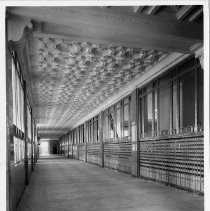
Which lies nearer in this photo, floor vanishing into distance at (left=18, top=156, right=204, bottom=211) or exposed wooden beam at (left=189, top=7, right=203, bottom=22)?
exposed wooden beam at (left=189, top=7, right=203, bottom=22)

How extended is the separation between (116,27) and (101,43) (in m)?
0.86

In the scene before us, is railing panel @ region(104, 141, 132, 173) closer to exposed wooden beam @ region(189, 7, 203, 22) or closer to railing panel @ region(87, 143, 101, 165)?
railing panel @ region(87, 143, 101, 165)

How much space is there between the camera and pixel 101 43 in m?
5.44

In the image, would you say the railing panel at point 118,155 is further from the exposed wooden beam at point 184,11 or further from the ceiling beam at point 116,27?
the exposed wooden beam at point 184,11

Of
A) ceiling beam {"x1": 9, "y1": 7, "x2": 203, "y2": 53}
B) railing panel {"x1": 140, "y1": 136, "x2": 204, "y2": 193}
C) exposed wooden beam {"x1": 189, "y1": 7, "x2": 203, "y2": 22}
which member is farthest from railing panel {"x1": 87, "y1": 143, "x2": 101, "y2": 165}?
exposed wooden beam {"x1": 189, "y1": 7, "x2": 203, "y2": 22}

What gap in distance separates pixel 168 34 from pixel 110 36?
3.44 feet

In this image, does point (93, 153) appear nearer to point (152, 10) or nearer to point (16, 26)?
point (152, 10)

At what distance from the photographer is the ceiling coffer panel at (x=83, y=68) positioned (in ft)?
22.1

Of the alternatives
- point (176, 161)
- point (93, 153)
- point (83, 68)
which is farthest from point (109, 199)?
point (93, 153)

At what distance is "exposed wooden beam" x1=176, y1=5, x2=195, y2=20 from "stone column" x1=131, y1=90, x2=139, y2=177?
519cm

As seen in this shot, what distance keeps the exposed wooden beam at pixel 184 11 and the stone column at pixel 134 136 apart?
5190 mm

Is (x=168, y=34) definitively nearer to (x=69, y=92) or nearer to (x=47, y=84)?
(x=47, y=84)

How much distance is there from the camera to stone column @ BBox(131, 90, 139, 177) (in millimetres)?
9812
